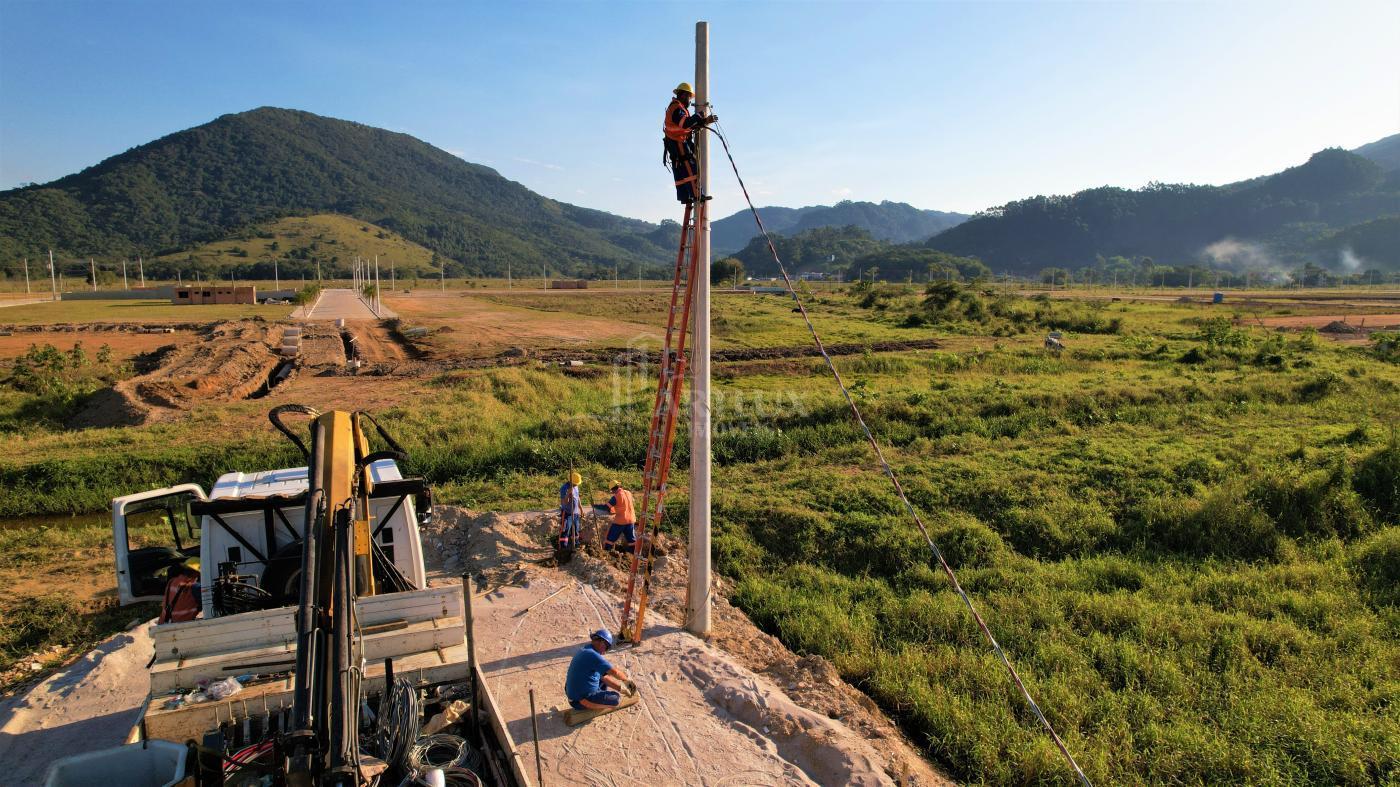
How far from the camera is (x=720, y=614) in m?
9.88

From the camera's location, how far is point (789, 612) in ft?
32.8

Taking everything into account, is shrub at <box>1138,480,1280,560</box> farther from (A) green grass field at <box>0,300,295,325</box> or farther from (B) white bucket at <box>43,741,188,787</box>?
(A) green grass field at <box>0,300,295,325</box>

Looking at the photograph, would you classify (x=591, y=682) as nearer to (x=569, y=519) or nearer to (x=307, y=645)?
(x=307, y=645)

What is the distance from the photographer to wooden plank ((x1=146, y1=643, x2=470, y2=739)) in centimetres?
593

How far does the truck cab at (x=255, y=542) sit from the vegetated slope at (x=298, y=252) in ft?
424

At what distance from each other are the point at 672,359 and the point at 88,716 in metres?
6.96

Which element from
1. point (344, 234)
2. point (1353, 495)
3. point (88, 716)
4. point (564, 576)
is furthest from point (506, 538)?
point (344, 234)

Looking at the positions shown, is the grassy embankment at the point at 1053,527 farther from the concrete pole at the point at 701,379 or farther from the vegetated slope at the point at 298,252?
the vegetated slope at the point at 298,252

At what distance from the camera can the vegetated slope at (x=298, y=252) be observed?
13112 centimetres

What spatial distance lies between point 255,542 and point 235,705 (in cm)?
168

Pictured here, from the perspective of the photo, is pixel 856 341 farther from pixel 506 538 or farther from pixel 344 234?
pixel 344 234

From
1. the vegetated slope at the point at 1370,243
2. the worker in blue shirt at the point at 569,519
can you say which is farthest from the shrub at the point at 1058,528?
the vegetated slope at the point at 1370,243

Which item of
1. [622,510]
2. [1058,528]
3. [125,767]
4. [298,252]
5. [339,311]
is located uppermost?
[298,252]

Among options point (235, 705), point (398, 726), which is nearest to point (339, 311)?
point (235, 705)
